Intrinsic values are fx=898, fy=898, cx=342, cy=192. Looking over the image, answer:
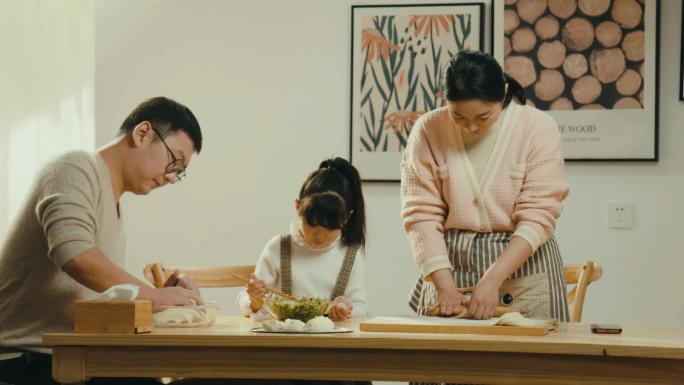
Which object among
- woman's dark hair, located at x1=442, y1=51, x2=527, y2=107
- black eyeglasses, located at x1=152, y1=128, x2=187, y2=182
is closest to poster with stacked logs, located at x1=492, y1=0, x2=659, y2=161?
woman's dark hair, located at x1=442, y1=51, x2=527, y2=107

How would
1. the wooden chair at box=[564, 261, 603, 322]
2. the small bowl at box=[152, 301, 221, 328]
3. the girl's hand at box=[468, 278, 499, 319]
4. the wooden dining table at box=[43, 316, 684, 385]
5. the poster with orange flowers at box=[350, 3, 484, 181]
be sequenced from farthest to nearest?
the poster with orange flowers at box=[350, 3, 484, 181] → the wooden chair at box=[564, 261, 603, 322] → the girl's hand at box=[468, 278, 499, 319] → the small bowl at box=[152, 301, 221, 328] → the wooden dining table at box=[43, 316, 684, 385]

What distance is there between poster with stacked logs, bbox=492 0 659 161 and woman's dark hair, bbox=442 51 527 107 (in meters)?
1.32

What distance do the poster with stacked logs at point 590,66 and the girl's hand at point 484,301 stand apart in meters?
1.49

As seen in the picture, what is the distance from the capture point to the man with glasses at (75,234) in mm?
1799

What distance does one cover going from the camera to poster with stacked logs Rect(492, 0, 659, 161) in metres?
3.29

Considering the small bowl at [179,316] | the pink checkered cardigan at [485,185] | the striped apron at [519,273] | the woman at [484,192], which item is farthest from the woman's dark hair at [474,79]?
the small bowl at [179,316]

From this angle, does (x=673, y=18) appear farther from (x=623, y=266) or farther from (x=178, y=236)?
(x=178, y=236)

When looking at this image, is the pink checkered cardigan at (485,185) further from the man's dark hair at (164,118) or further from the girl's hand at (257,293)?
the man's dark hair at (164,118)

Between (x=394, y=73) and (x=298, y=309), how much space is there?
177cm

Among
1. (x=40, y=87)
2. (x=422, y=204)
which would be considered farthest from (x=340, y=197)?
(x=40, y=87)

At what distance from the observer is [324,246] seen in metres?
2.68

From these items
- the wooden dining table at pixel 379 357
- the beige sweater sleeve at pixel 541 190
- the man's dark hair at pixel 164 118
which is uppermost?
the man's dark hair at pixel 164 118

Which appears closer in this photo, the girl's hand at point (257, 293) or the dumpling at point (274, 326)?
the dumpling at point (274, 326)

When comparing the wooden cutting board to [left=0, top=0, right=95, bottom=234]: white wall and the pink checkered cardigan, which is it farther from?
[left=0, top=0, right=95, bottom=234]: white wall
